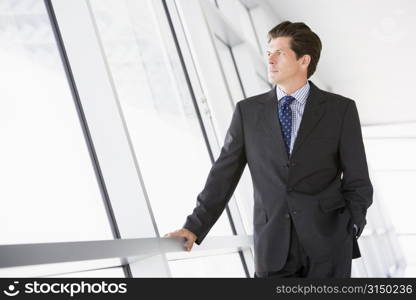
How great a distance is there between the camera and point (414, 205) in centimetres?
1330

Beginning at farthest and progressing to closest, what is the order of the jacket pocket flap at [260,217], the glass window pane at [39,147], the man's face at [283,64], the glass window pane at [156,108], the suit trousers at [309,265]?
the glass window pane at [156,108]
the man's face at [283,64]
the jacket pocket flap at [260,217]
the suit trousers at [309,265]
the glass window pane at [39,147]

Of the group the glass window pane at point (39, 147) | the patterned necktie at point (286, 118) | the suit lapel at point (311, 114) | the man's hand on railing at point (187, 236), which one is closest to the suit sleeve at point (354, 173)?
the suit lapel at point (311, 114)

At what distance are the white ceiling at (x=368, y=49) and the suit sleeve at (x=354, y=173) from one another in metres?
5.61

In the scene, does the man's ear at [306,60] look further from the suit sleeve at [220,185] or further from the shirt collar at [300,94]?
the suit sleeve at [220,185]

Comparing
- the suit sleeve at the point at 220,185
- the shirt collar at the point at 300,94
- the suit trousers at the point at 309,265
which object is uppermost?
the shirt collar at the point at 300,94

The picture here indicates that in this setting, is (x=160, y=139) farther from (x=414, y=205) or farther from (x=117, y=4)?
(x=414, y=205)

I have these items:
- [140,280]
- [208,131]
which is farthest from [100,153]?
[208,131]

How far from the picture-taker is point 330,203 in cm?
222

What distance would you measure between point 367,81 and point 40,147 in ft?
29.4

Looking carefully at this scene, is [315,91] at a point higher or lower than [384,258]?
lower

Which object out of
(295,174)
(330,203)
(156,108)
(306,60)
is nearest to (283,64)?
(306,60)

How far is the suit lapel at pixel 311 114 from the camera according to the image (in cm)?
231

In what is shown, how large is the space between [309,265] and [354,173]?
41cm

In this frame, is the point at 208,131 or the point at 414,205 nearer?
the point at 208,131
